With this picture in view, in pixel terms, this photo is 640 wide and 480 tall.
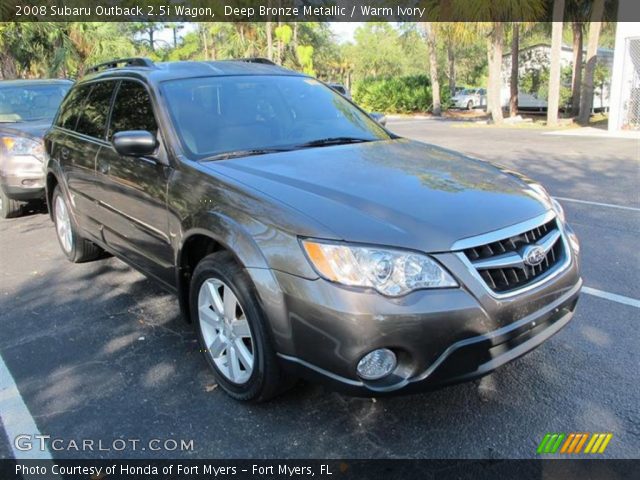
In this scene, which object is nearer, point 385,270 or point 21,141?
point 385,270

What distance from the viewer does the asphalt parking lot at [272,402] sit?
2.65 metres

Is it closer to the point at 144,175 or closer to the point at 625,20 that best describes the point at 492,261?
the point at 144,175

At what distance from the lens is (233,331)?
2908 mm

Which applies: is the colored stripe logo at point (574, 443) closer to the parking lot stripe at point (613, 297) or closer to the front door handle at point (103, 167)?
the parking lot stripe at point (613, 297)

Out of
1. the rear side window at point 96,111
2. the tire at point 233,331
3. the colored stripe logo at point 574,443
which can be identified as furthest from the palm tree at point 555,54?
the tire at point 233,331

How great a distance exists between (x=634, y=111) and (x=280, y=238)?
1811 cm

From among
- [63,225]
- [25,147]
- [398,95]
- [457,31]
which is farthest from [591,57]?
[63,225]

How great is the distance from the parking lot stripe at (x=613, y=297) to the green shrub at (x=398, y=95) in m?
32.7

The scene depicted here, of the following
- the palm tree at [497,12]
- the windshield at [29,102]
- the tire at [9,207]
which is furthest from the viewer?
the palm tree at [497,12]

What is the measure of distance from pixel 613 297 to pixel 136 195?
138 inches

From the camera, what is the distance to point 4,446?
2.74 meters

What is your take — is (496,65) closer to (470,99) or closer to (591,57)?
(591,57)

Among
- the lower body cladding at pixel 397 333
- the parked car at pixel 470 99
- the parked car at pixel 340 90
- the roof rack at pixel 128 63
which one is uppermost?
the parked car at pixel 470 99

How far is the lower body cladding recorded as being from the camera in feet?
7.53
